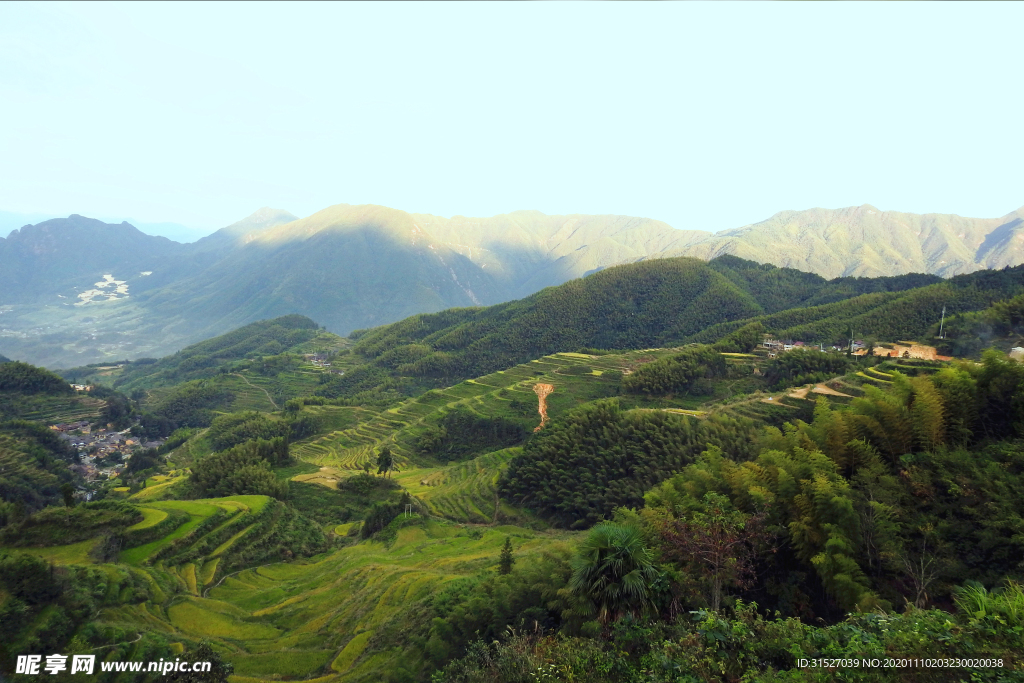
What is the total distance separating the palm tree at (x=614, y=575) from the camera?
13.9m

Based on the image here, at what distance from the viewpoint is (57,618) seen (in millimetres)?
20906

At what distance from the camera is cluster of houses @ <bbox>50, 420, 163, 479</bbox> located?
85.6 meters

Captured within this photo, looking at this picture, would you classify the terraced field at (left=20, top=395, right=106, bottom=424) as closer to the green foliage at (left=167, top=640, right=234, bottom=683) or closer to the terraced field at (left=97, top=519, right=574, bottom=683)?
the terraced field at (left=97, top=519, right=574, bottom=683)

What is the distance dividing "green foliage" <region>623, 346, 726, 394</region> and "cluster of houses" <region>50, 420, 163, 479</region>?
9158cm

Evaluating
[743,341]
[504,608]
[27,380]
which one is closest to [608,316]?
[743,341]

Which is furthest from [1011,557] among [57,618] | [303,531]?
[303,531]

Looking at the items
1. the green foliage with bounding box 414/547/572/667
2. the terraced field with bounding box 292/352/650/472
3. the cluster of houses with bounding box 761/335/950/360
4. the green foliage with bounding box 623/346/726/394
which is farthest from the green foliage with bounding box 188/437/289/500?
the cluster of houses with bounding box 761/335/950/360

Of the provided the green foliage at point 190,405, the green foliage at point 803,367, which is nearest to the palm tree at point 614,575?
the green foliage at point 803,367

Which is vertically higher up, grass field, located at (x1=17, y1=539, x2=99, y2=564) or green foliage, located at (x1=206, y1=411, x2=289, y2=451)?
grass field, located at (x1=17, y1=539, x2=99, y2=564)

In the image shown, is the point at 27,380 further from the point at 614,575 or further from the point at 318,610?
the point at 614,575

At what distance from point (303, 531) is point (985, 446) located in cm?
4648

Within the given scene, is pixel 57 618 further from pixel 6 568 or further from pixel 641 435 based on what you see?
pixel 641 435

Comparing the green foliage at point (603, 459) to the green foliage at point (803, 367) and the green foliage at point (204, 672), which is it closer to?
the green foliage at point (803, 367)

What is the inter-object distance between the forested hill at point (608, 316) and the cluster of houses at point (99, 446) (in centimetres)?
4827
